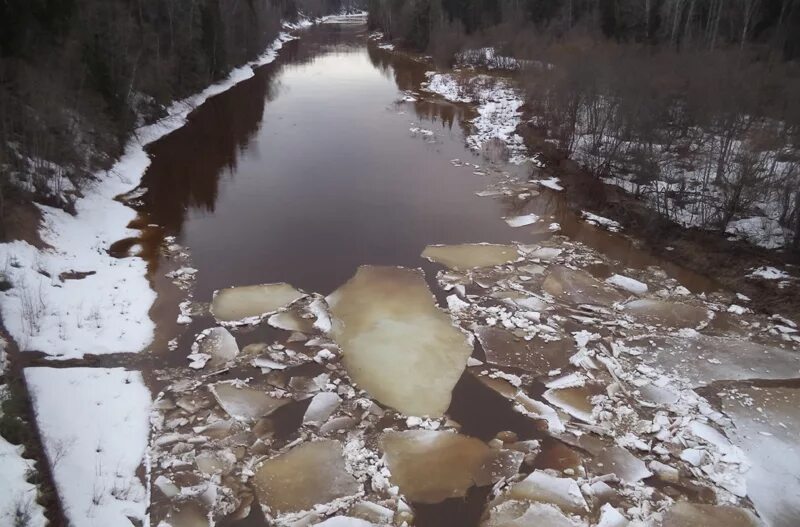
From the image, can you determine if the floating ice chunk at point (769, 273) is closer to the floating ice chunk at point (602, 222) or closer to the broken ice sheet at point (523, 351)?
the floating ice chunk at point (602, 222)

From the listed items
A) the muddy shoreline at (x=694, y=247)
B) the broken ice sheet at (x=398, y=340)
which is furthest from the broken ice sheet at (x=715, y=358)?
the broken ice sheet at (x=398, y=340)

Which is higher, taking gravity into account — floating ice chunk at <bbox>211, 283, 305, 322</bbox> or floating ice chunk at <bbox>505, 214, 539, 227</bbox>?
floating ice chunk at <bbox>505, 214, 539, 227</bbox>

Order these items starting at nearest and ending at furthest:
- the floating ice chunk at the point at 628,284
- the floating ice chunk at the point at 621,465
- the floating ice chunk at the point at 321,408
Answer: the floating ice chunk at the point at 621,465
the floating ice chunk at the point at 321,408
the floating ice chunk at the point at 628,284

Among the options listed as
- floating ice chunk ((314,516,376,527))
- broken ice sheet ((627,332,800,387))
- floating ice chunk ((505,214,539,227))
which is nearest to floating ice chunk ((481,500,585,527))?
floating ice chunk ((314,516,376,527))

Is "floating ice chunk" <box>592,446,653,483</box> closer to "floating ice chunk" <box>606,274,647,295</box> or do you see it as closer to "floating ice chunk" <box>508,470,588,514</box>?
"floating ice chunk" <box>508,470,588,514</box>

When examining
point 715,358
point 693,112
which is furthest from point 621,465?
point 693,112

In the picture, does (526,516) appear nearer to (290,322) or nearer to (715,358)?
(715,358)
